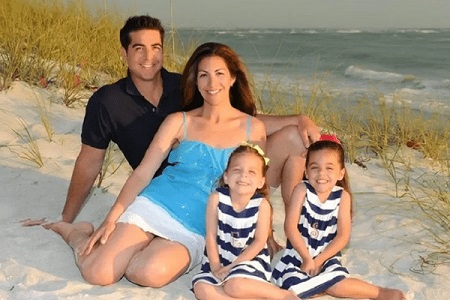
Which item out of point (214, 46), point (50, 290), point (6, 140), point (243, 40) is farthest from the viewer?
point (243, 40)

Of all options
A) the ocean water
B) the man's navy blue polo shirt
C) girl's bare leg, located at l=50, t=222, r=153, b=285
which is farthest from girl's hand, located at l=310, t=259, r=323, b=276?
the ocean water

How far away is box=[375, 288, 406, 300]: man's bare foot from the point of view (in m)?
3.01

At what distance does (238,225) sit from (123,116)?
942 millimetres

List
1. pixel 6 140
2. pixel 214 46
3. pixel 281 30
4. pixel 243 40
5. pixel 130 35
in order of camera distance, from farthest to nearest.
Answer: pixel 281 30 < pixel 243 40 < pixel 6 140 < pixel 130 35 < pixel 214 46

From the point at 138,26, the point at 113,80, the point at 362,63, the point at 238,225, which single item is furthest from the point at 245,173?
the point at 362,63

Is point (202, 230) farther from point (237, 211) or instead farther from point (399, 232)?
point (399, 232)

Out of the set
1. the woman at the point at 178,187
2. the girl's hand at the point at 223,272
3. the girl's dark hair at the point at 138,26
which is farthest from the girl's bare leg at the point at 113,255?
the girl's dark hair at the point at 138,26

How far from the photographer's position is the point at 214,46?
341 cm

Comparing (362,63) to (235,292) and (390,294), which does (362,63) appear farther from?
(235,292)

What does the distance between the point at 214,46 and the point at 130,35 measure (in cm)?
55

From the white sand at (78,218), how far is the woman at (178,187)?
111 mm

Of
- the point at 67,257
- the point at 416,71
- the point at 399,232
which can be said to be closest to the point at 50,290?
the point at 67,257

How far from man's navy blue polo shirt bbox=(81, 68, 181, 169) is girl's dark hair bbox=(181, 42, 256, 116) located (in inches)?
8.3

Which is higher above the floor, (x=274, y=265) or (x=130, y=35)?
(x=130, y=35)
